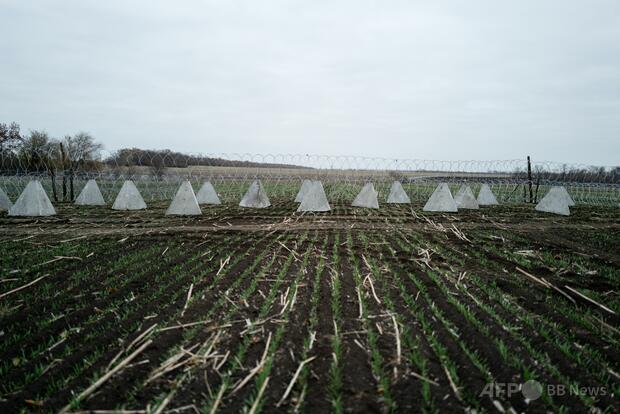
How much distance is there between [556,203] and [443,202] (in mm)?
4377

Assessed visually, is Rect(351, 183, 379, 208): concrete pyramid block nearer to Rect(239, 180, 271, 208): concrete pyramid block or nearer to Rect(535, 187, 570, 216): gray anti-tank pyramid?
Rect(239, 180, 271, 208): concrete pyramid block

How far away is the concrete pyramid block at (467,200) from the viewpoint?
14.1 metres

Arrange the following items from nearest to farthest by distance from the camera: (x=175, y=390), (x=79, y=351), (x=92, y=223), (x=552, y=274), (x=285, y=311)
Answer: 1. (x=175, y=390)
2. (x=79, y=351)
3. (x=285, y=311)
4. (x=552, y=274)
5. (x=92, y=223)

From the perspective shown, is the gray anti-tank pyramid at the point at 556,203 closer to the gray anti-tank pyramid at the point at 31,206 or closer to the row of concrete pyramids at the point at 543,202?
the row of concrete pyramids at the point at 543,202

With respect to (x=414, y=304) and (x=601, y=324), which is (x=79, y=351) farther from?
(x=601, y=324)

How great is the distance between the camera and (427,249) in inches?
267

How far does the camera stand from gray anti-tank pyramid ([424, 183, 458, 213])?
509 inches

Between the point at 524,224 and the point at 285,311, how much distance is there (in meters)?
9.47

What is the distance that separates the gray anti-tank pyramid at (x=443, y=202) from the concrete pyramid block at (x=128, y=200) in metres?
11.4

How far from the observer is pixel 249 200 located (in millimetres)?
14125

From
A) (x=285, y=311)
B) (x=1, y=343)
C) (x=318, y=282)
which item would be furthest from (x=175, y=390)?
(x=318, y=282)

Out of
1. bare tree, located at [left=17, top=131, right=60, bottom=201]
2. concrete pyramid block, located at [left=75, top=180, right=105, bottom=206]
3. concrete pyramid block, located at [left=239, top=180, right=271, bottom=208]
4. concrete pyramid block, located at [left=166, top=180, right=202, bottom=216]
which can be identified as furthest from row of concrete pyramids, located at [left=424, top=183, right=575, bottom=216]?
bare tree, located at [left=17, top=131, right=60, bottom=201]

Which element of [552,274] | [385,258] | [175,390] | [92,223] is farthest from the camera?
[92,223]

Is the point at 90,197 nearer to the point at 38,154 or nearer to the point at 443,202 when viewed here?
the point at 38,154
